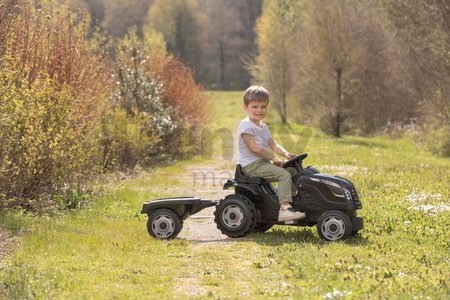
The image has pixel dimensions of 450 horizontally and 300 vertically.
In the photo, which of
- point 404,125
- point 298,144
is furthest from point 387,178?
point 404,125

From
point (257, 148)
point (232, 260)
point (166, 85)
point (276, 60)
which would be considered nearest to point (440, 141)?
point (166, 85)

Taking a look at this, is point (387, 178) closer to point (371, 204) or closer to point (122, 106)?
point (371, 204)

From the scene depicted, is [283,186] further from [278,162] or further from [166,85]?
[166,85]

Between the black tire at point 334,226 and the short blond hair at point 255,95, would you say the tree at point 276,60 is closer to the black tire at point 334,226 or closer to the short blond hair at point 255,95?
the short blond hair at point 255,95

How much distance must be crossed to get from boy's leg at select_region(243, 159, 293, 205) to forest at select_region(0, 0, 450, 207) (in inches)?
133

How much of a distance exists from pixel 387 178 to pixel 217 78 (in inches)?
2758

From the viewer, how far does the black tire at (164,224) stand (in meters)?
9.23

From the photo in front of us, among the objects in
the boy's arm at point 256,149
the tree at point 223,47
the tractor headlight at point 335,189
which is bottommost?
the tractor headlight at point 335,189

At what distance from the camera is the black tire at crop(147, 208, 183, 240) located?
9227 mm

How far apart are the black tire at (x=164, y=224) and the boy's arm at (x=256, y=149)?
1.48 meters

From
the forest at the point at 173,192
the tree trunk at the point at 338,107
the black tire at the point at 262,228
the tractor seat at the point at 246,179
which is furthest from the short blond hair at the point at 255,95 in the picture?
the tree trunk at the point at 338,107

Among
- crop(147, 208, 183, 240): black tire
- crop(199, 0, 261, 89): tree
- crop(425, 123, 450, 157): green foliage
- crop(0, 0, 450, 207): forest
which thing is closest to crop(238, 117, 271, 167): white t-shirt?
crop(147, 208, 183, 240): black tire

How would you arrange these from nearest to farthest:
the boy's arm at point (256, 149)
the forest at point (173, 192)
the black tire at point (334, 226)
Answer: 1. the forest at point (173, 192)
2. the black tire at point (334, 226)
3. the boy's arm at point (256, 149)

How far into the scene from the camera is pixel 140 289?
6496 mm
